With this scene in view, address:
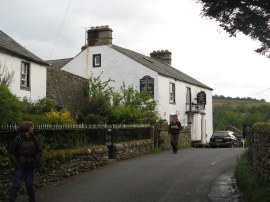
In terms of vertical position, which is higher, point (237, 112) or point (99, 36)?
point (99, 36)

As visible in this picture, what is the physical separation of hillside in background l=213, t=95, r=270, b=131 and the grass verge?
62.0 m

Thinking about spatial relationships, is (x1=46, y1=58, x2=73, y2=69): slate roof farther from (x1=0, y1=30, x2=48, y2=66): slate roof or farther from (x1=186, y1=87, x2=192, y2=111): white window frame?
(x1=0, y1=30, x2=48, y2=66): slate roof

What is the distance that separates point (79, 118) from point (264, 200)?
58.7 feet

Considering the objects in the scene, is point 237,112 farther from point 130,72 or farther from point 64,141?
point 64,141

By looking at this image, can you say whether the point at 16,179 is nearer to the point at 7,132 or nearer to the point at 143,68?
the point at 7,132

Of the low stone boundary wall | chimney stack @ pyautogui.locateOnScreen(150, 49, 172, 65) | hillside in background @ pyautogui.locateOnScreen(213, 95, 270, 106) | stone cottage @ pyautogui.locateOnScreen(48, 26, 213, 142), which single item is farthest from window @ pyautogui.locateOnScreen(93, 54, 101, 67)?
hillside in background @ pyautogui.locateOnScreen(213, 95, 270, 106)

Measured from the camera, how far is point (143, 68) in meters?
33.9

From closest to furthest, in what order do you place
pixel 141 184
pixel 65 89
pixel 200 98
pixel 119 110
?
pixel 141 184, pixel 119 110, pixel 65 89, pixel 200 98

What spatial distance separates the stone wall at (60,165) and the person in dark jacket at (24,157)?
4.27ft

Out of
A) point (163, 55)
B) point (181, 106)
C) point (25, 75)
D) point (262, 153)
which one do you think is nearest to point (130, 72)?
point (181, 106)

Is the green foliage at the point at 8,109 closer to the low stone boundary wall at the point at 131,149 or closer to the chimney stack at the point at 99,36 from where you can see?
the low stone boundary wall at the point at 131,149

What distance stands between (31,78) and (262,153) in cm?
1575

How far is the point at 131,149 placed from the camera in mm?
19922

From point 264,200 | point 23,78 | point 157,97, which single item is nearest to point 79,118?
point 23,78
